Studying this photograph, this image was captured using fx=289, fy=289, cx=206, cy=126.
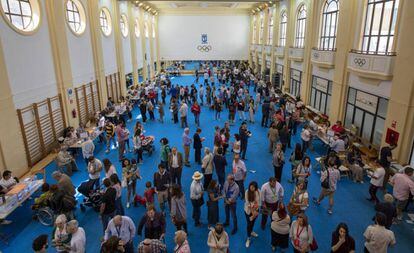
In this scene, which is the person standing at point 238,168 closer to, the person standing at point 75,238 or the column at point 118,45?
the person standing at point 75,238

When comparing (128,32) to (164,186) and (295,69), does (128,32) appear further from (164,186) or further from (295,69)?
(164,186)

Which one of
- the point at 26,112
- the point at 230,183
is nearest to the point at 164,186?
the point at 230,183

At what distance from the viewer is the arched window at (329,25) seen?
14328 mm

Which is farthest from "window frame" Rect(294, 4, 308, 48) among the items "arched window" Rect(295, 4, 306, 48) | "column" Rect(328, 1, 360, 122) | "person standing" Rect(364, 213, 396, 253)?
"person standing" Rect(364, 213, 396, 253)

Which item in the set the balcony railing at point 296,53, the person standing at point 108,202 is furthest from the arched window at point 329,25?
the person standing at point 108,202

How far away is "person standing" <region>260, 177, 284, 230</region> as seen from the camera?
654 centimetres

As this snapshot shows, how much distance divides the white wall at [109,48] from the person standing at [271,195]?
48.6 feet

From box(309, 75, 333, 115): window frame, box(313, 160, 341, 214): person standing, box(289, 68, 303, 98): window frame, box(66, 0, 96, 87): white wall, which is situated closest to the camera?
box(313, 160, 341, 214): person standing

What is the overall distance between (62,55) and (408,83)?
13.2 metres

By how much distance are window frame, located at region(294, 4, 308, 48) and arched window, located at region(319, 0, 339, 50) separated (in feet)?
8.85

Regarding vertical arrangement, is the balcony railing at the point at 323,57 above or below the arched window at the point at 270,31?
below

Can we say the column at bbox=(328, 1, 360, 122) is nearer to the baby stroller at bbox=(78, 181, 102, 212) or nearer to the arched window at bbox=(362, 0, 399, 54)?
the arched window at bbox=(362, 0, 399, 54)

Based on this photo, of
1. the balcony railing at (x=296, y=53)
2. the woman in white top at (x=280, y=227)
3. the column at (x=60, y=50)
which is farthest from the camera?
the balcony railing at (x=296, y=53)

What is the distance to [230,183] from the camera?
6.55 metres
